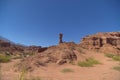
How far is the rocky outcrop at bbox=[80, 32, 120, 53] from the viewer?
1369 inches

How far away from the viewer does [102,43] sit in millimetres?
36469

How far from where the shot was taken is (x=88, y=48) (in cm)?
3488

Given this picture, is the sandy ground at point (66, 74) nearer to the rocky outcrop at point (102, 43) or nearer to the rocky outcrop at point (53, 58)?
the rocky outcrop at point (53, 58)

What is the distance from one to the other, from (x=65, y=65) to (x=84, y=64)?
2.18m

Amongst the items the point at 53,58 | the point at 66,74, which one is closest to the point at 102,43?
the point at 53,58

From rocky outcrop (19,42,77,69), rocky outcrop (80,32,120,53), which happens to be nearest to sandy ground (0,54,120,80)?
rocky outcrop (19,42,77,69)

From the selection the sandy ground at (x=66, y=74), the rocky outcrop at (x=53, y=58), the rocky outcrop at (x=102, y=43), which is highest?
the rocky outcrop at (x=102, y=43)

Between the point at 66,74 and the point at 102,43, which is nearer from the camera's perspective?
the point at 66,74

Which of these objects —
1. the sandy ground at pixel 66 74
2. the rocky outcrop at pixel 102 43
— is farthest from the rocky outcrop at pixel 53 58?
the rocky outcrop at pixel 102 43

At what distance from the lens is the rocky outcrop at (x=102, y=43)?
3478 centimetres

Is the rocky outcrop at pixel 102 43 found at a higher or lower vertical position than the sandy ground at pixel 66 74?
higher

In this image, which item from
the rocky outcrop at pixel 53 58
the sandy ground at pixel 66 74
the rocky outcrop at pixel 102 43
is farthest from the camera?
the rocky outcrop at pixel 102 43

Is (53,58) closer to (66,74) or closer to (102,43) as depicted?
(66,74)

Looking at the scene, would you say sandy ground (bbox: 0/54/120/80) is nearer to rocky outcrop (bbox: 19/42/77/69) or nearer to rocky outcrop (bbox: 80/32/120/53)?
rocky outcrop (bbox: 19/42/77/69)
